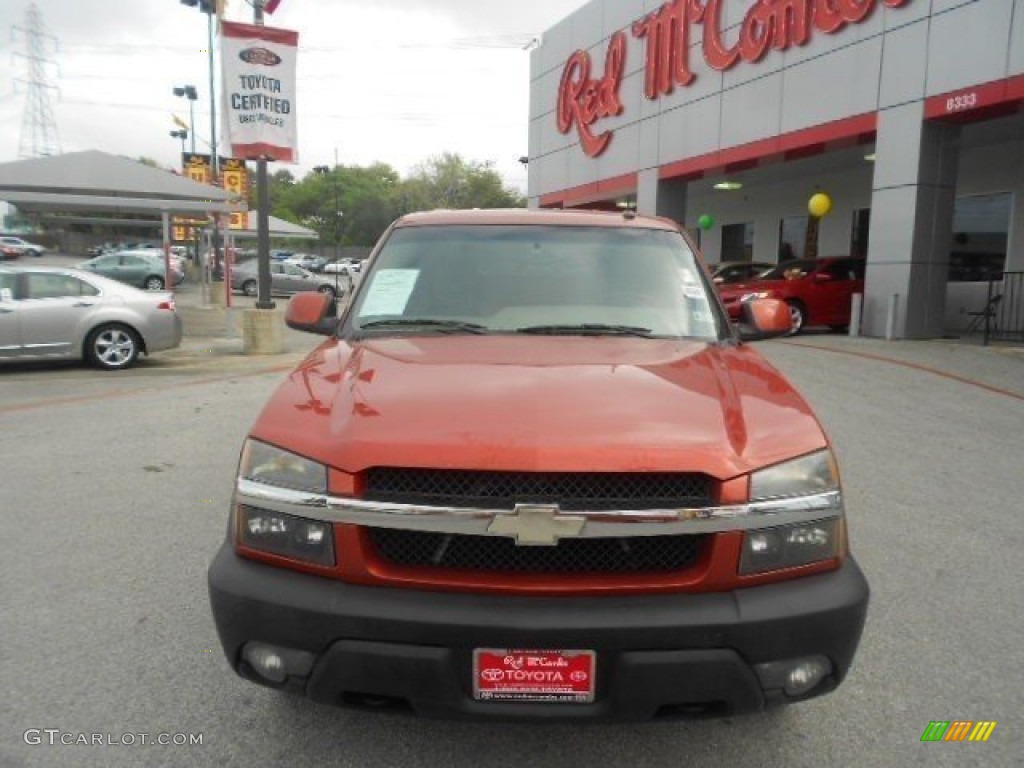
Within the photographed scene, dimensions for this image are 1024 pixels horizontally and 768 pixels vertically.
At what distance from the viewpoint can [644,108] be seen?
72.1ft

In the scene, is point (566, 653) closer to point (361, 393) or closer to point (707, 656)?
point (707, 656)

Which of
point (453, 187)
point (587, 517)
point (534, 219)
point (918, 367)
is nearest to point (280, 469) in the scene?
point (587, 517)

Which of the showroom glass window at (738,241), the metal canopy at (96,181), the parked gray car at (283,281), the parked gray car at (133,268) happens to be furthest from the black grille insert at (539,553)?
the parked gray car at (133,268)

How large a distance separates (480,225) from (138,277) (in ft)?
97.7

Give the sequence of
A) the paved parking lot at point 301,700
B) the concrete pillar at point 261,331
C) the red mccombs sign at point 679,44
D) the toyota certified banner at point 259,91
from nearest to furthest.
→ the paved parking lot at point 301,700 < the toyota certified banner at point 259,91 < the concrete pillar at point 261,331 < the red mccombs sign at point 679,44

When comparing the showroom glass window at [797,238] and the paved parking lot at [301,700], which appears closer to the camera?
the paved parking lot at [301,700]

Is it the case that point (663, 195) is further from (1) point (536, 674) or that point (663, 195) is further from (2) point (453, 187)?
(2) point (453, 187)

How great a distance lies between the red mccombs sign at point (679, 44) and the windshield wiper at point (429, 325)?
45.7 feet

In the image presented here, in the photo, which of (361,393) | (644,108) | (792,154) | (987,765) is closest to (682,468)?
(361,393)

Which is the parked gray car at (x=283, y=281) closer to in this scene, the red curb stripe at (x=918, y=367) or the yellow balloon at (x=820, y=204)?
the yellow balloon at (x=820, y=204)

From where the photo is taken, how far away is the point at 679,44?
65.6 feet

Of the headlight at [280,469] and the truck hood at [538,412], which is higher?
the truck hood at [538,412]

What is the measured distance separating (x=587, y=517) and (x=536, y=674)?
0.43 metres

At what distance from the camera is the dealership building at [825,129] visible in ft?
44.2
